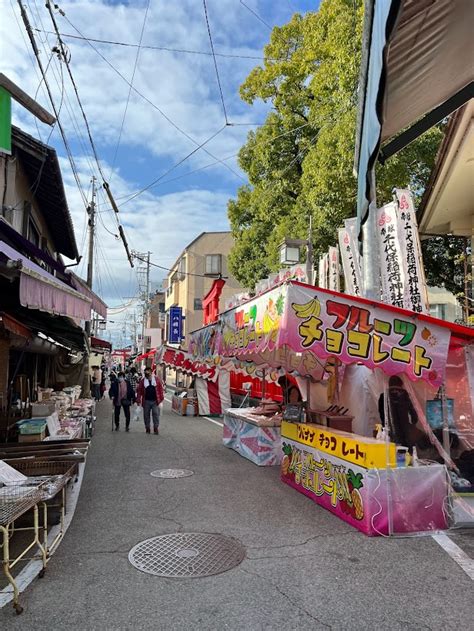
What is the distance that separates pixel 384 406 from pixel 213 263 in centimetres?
3903

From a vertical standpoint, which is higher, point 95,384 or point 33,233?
point 33,233

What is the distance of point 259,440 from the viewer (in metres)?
10.4

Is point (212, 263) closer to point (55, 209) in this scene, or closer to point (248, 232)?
point (248, 232)

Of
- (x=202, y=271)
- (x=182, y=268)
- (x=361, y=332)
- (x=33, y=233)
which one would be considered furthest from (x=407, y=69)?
(x=182, y=268)

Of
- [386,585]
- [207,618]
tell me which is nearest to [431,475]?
[386,585]

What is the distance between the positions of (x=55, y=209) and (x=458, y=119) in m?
10.5

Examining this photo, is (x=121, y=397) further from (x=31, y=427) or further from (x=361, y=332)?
(x=361, y=332)

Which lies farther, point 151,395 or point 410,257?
point 151,395

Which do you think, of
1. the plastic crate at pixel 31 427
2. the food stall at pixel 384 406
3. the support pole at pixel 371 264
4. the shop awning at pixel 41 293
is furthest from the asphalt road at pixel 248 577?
the support pole at pixel 371 264

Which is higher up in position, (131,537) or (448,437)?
(448,437)

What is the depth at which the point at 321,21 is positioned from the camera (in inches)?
633

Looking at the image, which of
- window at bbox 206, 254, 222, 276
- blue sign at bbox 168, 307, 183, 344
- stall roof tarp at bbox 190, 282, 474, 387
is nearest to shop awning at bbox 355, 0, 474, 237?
stall roof tarp at bbox 190, 282, 474, 387

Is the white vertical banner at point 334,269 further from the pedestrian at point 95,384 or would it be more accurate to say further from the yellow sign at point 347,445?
the pedestrian at point 95,384

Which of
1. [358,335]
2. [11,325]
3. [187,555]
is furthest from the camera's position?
[11,325]
